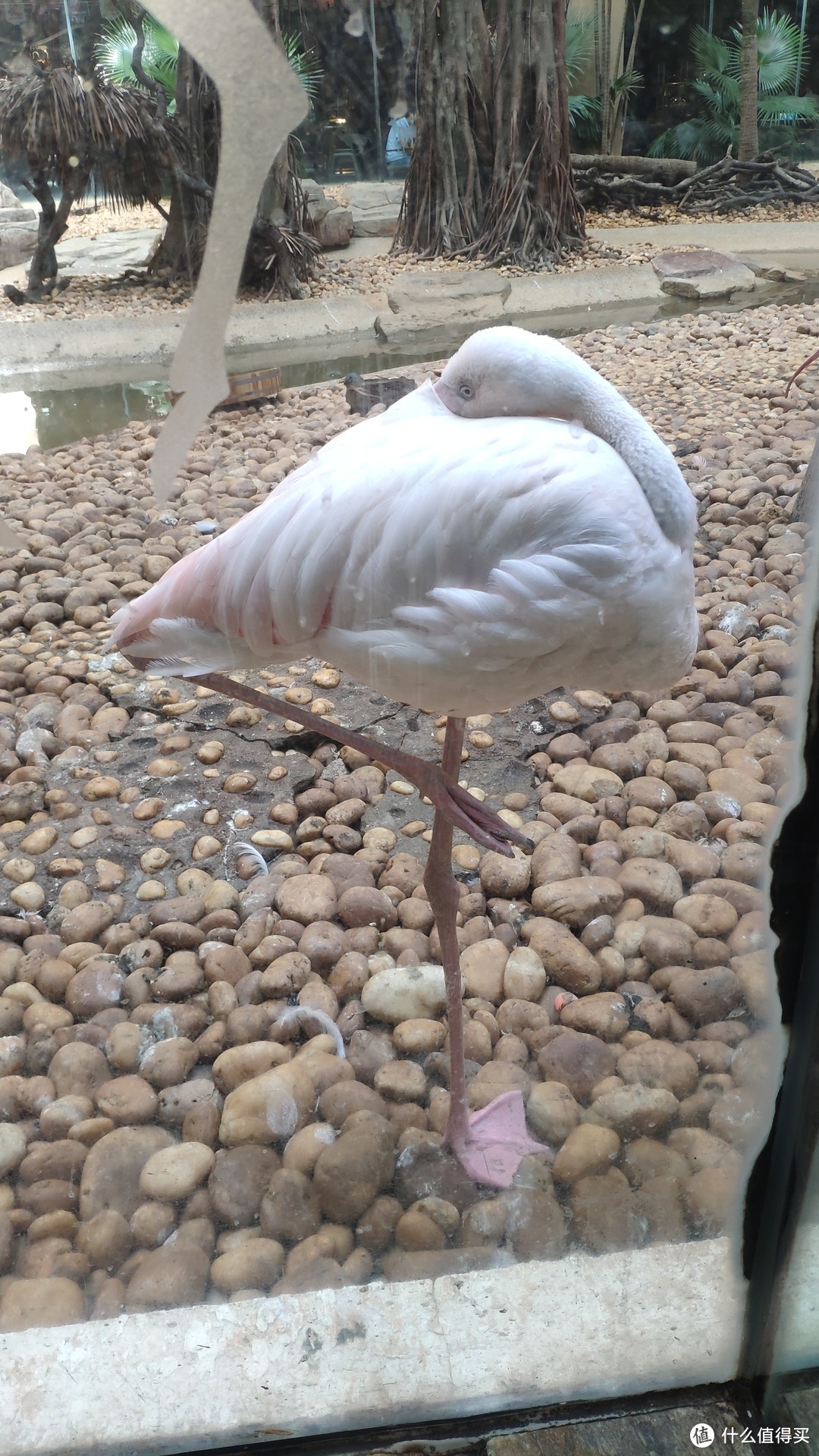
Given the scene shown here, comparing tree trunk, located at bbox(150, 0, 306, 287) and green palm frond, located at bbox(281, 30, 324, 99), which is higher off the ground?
green palm frond, located at bbox(281, 30, 324, 99)

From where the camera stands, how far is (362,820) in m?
1.48

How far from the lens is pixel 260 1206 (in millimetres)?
1019

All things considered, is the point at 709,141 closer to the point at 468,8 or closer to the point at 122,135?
the point at 468,8

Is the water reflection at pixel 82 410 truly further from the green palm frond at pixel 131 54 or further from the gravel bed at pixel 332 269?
the green palm frond at pixel 131 54

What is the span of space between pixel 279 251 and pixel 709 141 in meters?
0.47

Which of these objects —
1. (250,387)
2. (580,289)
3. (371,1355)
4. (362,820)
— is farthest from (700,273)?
(371,1355)

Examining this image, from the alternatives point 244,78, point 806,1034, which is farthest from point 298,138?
point 806,1034

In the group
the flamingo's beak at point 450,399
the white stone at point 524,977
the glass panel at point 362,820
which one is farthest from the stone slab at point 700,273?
the white stone at point 524,977

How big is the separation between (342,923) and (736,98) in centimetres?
104

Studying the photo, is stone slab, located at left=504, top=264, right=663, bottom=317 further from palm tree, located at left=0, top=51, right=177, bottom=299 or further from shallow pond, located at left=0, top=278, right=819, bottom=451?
palm tree, located at left=0, top=51, right=177, bottom=299

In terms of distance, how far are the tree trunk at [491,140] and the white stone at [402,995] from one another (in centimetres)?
86

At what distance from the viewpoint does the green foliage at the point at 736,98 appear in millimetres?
817

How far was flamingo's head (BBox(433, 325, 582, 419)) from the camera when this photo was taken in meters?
0.87

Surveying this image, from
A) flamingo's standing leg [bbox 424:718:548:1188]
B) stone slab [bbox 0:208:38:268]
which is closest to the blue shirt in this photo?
stone slab [bbox 0:208:38:268]
